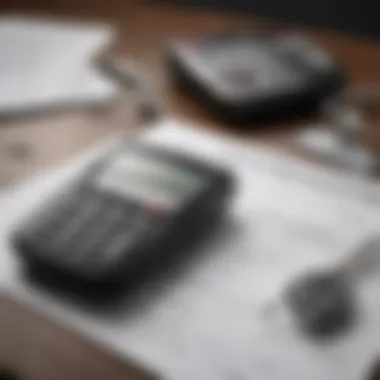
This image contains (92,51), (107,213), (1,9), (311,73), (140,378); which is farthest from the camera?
(1,9)

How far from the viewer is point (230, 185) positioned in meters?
0.73

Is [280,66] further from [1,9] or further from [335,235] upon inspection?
[1,9]

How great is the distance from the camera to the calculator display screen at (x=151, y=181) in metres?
0.70

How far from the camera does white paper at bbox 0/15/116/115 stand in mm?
937

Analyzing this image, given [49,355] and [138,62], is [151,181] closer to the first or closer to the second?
[49,355]

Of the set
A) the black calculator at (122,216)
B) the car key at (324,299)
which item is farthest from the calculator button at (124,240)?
the car key at (324,299)

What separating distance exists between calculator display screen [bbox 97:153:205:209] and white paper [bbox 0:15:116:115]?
0.22m

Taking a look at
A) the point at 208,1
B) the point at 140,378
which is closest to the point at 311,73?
the point at 208,1

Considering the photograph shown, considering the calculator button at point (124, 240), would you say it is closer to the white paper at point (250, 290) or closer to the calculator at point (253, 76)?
the white paper at point (250, 290)

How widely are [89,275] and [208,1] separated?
2.31 feet

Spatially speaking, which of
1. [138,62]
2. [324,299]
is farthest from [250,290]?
[138,62]

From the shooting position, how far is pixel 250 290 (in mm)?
667

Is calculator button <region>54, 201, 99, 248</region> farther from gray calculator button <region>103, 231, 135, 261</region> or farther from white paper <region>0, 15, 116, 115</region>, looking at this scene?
white paper <region>0, 15, 116, 115</region>

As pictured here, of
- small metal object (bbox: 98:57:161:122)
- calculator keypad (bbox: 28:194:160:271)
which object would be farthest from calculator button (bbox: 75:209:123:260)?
small metal object (bbox: 98:57:161:122)
